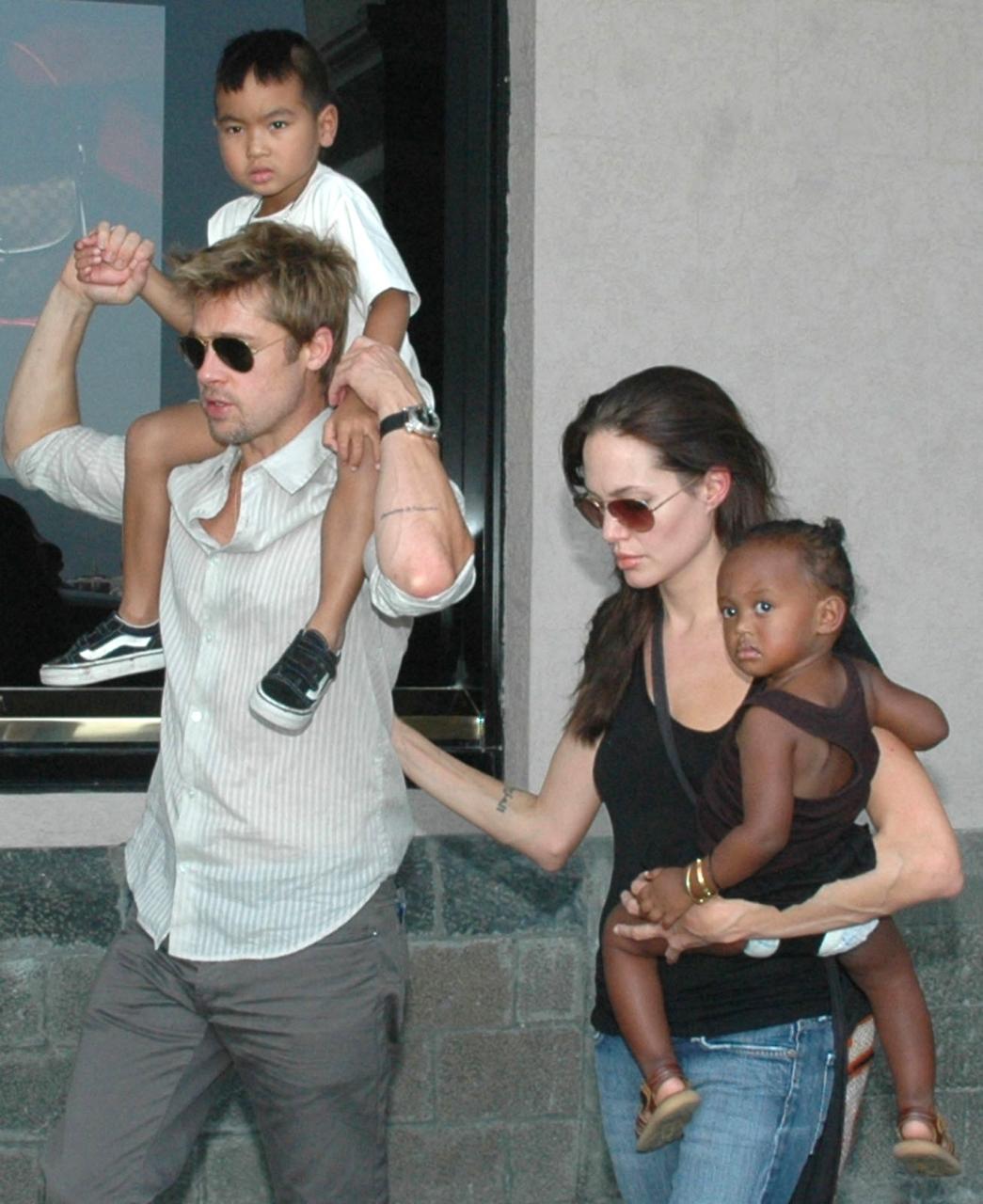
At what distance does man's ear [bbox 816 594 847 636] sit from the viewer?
2555 mm

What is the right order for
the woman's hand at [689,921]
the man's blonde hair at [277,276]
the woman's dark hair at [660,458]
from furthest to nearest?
the man's blonde hair at [277,276] → the woman's dark hair at [660,458] → the woman's hand at [689,921]

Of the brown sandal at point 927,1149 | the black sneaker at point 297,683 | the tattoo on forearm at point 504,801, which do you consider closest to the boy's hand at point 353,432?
the black sneaker at point 297,683

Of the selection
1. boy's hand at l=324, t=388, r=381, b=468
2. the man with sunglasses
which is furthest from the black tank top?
boy's hand at l=324, t=388, r=381, b=468

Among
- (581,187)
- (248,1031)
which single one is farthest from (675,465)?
(581,187)

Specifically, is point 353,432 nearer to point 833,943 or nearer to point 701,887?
point 701,887

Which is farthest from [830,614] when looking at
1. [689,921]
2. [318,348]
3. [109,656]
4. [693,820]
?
[109,656]

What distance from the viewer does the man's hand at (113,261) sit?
9.89 ft

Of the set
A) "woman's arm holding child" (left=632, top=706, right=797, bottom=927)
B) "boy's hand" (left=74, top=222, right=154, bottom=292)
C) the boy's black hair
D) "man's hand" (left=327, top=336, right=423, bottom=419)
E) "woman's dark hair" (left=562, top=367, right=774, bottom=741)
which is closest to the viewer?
"woman's arm holding child" (left=632, top=706, right=797, bottom=927)

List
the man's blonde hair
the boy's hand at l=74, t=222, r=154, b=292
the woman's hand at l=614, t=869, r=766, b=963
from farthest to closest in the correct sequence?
the boy's hand at l=74, t=222, r=154, b=292
the man's blonde hair
the woman's hand at l=614, t=869, r=766, b=963

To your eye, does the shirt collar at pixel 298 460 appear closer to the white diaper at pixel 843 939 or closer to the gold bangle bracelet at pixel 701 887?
the gold bangle bracelet at pixel 701 887

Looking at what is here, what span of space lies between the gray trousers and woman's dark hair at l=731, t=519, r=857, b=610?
91cm

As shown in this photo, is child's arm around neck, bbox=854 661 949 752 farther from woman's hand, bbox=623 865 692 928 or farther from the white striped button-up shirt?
the white striped button-up shirt

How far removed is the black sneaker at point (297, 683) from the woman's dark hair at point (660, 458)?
42 cm

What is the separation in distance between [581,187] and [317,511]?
1831mm
